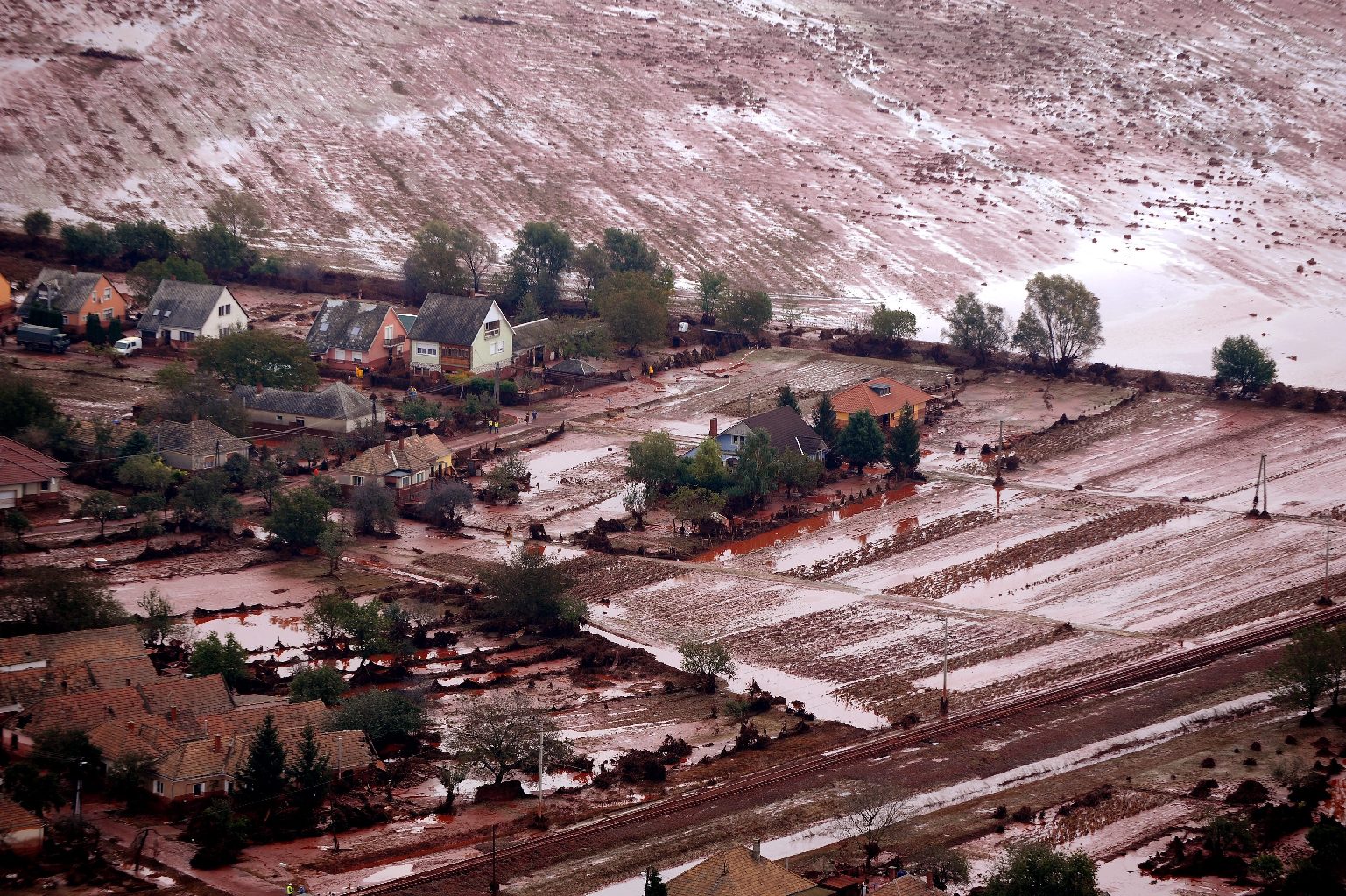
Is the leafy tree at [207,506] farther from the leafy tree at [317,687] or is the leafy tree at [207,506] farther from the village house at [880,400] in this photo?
the village house at [880,400]

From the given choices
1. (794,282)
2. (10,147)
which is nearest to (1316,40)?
(794,282)

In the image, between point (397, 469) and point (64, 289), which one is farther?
point (64, 289)

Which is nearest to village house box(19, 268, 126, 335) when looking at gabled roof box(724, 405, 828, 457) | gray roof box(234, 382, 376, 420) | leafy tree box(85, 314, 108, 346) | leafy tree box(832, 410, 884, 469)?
leafy tree box(85, 314, 108, 346)

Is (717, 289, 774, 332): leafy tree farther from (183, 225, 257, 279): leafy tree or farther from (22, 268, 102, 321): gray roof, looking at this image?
(22, 268, 102, 321): gray roof

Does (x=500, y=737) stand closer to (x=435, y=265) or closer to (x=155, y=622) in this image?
(x=155, y=622)

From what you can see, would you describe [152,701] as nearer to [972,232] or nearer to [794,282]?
[794,282]

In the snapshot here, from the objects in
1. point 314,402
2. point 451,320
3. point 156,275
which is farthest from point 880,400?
point 156,275
